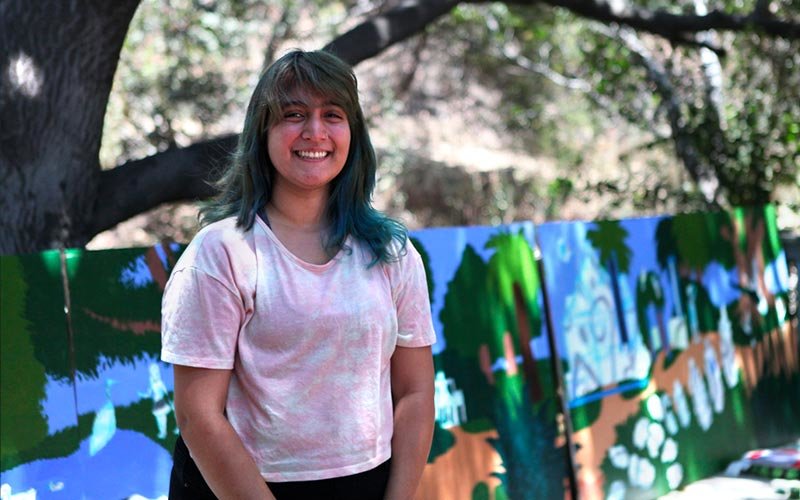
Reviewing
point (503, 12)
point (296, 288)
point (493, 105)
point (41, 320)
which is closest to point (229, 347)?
point (296, 288)

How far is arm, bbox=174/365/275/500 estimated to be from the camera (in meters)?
2.20

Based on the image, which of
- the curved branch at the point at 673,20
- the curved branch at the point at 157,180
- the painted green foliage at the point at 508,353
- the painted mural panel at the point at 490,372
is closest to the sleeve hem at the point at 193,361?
the painted mural panel at the point at 490,372

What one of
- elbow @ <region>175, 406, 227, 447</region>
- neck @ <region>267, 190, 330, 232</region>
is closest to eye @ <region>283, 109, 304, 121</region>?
neck @ <region>267, 190, 330, 232</region>

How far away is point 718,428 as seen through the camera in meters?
6.50

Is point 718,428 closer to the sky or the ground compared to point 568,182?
closer to the ground

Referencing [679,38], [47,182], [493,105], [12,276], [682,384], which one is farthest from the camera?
[493,105]

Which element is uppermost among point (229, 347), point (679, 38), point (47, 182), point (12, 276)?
point (679, 38)

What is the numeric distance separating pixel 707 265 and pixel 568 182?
10.9 ft

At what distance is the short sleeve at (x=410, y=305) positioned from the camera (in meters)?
2.48

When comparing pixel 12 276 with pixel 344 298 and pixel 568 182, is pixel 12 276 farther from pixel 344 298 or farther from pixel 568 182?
pixel 568 182

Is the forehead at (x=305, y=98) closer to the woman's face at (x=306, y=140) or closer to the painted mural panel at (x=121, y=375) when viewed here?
the woman's face at (x=306, y=140)

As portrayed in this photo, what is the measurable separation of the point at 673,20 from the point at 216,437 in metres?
7.49

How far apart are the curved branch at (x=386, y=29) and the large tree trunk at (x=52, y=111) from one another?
1.79 meters

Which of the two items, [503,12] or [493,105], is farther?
[493,105]
